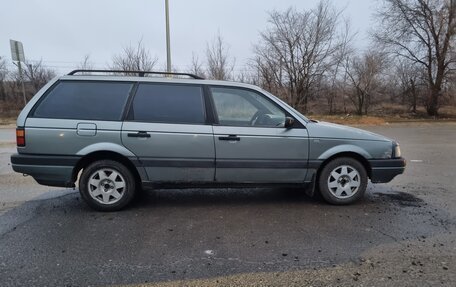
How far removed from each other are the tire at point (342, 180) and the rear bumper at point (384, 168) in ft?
0.45

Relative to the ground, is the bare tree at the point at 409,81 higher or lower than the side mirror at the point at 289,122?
higher

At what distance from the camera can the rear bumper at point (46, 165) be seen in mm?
4484

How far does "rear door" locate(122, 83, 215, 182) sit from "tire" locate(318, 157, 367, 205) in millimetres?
1628

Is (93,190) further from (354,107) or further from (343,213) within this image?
(354,107)

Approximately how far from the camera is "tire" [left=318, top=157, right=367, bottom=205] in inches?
191

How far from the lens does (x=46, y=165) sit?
4.50m

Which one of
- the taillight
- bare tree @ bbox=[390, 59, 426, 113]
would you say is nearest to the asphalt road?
the taillight

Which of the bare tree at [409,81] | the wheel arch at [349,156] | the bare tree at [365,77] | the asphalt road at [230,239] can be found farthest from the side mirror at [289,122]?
the bare tree at [409,81]

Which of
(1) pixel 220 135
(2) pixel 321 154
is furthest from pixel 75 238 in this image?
(2) pixel 321 154

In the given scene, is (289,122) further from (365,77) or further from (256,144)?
(365,77)

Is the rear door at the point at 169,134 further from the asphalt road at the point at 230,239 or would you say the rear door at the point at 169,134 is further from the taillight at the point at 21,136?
the taillight at the point at 21,136

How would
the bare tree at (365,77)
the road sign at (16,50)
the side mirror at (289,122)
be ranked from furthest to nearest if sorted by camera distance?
the bare tree at (365,77) → the road sign at (16,50) → the side mirror at (289,122)

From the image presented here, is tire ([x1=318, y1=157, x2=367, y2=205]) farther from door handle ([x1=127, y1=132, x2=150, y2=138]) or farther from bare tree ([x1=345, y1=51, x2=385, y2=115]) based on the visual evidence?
bare tree ([x1=345, y1=51, x2=385, y2=115])

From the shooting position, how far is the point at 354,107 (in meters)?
26.7
